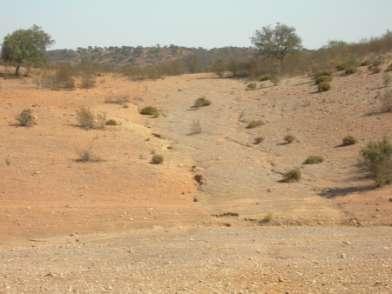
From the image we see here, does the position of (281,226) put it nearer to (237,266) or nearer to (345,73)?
(237,266)

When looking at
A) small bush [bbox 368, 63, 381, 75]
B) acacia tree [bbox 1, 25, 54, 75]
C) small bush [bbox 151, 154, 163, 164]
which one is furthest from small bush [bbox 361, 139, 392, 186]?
acacia tree [bbox 1, 25, 54, 75]

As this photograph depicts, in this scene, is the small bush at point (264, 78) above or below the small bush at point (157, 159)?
above

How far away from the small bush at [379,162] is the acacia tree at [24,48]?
34.0 metres

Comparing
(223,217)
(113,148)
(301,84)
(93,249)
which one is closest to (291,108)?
(301,84)

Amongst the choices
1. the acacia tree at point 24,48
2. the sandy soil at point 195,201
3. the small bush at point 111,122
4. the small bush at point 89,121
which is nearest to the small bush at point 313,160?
the sandy soil at point 195,201

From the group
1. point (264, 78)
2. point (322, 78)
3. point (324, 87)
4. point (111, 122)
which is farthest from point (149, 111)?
point (264, 78)

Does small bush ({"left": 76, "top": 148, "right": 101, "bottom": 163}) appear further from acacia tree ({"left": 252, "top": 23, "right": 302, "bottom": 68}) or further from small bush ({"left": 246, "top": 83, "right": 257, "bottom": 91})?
acacia tree ({"left": 252, "top": 23, "right": 302, "bottom": 68})

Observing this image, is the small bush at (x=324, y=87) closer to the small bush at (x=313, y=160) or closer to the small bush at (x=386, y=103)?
the small bush at (x=386, y=103)

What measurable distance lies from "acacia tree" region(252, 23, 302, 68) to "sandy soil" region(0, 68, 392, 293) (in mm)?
18686

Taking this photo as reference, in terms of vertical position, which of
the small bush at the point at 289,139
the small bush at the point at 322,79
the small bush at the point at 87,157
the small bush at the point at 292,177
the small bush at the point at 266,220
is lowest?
the small bush at the point at 266,220

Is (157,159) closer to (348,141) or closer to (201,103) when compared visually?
(348,141)

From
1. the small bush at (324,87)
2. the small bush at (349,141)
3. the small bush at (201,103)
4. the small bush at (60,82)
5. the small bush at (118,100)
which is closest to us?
the small bush at (349,141)

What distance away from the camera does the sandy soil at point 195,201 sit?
10.0m

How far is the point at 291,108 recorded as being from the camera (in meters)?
30.4
